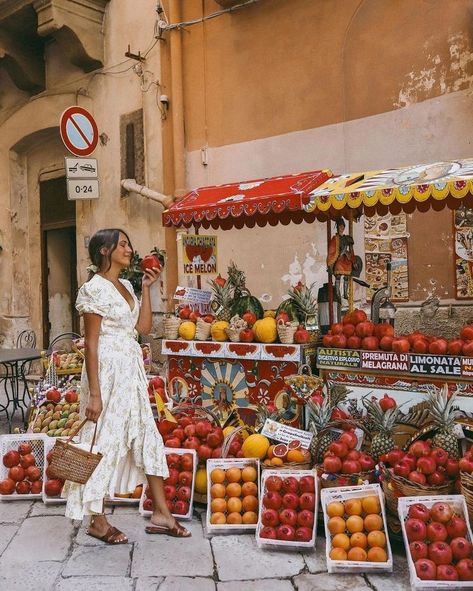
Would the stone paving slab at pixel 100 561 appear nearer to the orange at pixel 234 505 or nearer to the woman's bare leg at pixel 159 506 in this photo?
the woman's bare leg at pixel 159 506

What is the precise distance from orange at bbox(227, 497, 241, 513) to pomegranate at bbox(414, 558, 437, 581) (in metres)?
1.21

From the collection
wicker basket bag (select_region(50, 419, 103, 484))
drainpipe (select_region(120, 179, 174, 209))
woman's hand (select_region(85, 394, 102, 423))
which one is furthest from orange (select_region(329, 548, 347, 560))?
drainpipe (select_region(120, 179, 174, 209))

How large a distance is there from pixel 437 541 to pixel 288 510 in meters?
0.85

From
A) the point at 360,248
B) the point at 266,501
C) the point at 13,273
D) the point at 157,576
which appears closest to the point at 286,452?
the point at 266,501

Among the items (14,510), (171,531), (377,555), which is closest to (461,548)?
(377,555)

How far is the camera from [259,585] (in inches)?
121

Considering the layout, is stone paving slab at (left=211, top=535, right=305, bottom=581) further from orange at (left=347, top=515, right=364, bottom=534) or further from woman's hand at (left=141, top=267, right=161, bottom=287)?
woman's hand at (left=141, top=267, right=161, bottom=287)

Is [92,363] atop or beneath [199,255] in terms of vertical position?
beneath

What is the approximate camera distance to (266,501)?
3.51 meters

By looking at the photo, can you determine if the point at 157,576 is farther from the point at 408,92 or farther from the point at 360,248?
the point at 408,92

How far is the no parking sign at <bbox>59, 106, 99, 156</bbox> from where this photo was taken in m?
8.59

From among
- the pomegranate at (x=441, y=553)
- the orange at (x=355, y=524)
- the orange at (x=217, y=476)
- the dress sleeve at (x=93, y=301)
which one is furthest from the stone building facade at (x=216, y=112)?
the pomegranate at (x=441, y=553)

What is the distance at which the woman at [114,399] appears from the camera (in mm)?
3363

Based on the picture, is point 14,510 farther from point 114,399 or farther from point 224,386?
point 224,386
